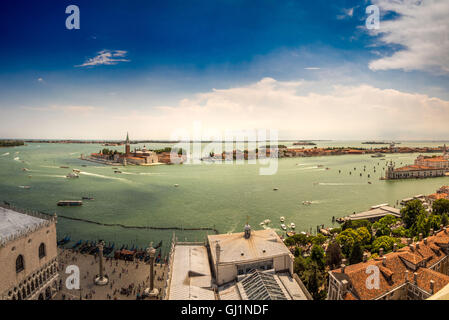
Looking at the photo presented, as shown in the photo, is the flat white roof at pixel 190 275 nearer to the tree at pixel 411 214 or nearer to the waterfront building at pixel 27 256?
the waterfront building at pixel 27 256

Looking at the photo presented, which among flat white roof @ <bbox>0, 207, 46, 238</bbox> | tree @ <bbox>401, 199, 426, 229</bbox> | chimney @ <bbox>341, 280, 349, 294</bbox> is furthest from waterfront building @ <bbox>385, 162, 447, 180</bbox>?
flat white roof @ <bbox>0, 207, 46, 238</bbox>

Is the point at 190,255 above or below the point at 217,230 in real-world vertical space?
above

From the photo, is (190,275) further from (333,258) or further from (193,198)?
(193,198)

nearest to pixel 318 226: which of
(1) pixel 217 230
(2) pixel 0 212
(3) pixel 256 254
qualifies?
(1) pixel 217 230

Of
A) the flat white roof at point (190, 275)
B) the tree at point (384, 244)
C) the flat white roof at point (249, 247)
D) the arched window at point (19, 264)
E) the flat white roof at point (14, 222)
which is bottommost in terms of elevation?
the tree at point (384, 244)

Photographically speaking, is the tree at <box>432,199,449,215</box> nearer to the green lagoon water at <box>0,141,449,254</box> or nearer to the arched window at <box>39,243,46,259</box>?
the green lagoon water at <box>0,141,449,254</box>

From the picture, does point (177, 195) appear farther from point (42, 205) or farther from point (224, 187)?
point (42, 205)

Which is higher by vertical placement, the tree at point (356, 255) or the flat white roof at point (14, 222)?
the flat white roof at point (14, 222)

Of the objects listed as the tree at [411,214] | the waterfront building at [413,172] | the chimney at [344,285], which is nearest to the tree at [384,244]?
the tree at [411,214]
